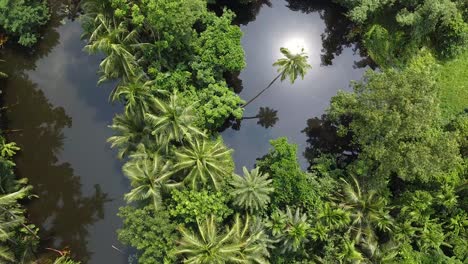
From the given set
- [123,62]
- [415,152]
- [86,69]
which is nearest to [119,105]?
[86,69]

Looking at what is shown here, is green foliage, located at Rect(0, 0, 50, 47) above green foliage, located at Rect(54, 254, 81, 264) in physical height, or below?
above

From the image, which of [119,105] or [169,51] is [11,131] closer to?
[119,105]

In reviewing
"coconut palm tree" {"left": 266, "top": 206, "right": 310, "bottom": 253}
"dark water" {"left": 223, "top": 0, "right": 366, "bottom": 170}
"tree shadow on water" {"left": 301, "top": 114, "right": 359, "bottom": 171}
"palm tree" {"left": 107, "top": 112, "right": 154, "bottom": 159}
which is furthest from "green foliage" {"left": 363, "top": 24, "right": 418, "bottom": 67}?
"palm tree" {"left": 107, "top": 112, "right": 154, "bottom": 159}

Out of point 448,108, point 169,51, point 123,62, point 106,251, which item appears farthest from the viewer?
point 448,108

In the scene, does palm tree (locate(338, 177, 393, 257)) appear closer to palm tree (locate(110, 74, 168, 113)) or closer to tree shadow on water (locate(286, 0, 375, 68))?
tree shadow on water (locate(286, 0, 375, 68))

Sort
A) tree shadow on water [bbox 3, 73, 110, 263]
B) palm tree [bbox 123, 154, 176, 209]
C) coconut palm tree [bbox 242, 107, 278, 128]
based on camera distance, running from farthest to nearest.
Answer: coconut palm tree [bbox 242, 107, 278, 128] < tree shadow on water [bbox 3, 73, 110, 263] < palm tree [bbox 123, 154, 176, 209]

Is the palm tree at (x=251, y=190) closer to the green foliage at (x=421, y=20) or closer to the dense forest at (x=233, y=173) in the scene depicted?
the dense forest at (x=233, y=173)
